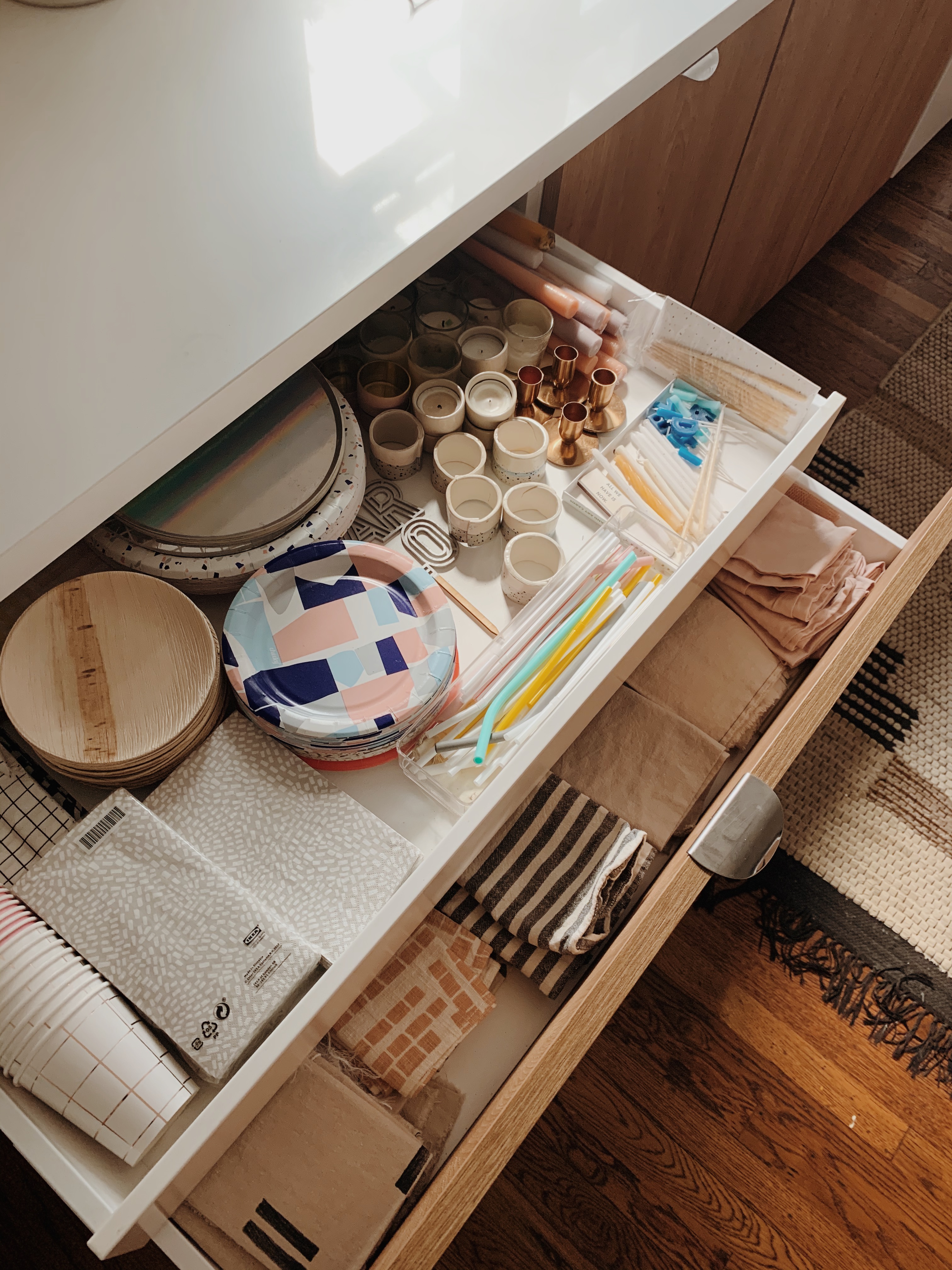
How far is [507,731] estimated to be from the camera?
77 centimetres

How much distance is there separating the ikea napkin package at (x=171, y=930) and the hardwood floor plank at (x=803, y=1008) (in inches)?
29.9

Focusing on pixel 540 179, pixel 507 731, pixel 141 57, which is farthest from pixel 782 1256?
pixel 141 57

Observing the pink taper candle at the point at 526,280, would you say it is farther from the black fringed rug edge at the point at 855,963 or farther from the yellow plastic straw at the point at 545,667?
the black fringed rug edge at the point at 855,963

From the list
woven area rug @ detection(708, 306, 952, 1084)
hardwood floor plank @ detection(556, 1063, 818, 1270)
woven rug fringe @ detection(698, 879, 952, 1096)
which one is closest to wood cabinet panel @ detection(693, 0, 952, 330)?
woven area rug @ detection(708, 306, 952, 1084)

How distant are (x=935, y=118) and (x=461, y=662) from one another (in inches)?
75.3

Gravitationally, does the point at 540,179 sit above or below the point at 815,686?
above

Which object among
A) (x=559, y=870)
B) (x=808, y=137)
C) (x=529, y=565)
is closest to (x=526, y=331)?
(x=529, y=565)

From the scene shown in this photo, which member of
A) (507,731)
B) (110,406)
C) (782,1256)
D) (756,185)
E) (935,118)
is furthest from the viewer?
(935,118)

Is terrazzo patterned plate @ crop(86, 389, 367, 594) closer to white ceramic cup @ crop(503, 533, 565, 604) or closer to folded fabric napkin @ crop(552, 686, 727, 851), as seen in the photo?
white ceramic cup @ crop(503, 533, 565, 604)

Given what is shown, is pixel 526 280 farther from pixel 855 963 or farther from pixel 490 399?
pixel 855 963

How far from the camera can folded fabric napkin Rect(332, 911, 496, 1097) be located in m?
0.76

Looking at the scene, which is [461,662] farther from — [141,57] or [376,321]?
[141,57]

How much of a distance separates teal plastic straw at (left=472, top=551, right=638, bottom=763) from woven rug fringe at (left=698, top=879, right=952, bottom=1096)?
2.12 feet

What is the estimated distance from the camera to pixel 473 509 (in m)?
0.91
